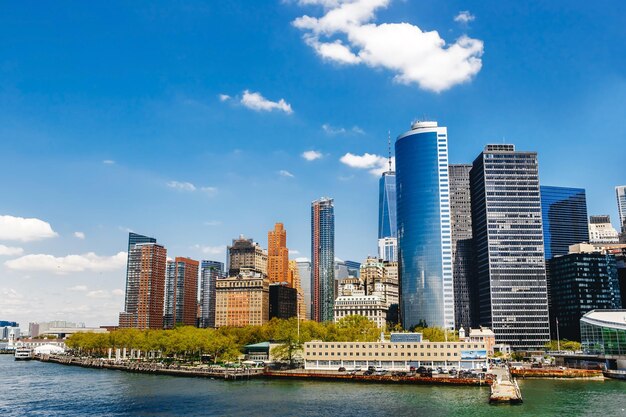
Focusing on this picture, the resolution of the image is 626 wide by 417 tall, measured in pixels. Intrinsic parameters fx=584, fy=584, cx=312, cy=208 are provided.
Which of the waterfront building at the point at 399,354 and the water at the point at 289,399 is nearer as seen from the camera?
the water at the point at 289,399

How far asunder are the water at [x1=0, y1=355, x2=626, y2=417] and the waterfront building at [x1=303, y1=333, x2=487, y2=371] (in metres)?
16.9

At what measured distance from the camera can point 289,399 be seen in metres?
120

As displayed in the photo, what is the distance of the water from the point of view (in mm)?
104188

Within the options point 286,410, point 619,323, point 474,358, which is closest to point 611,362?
point 619,323

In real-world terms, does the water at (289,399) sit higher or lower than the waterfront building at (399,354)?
lower

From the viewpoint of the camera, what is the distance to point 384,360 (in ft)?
557

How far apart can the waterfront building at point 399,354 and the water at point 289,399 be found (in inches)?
667

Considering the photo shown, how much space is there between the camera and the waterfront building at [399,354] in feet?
538

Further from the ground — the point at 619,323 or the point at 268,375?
the point at 619,323

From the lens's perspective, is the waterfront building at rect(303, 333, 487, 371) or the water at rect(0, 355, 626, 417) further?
the waterfront building at rect(303, 333, 487, 371)

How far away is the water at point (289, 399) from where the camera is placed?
342 feet

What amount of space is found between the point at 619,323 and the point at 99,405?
514 feet

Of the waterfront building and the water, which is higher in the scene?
the waterfront building

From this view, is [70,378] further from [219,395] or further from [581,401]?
[581,401]
